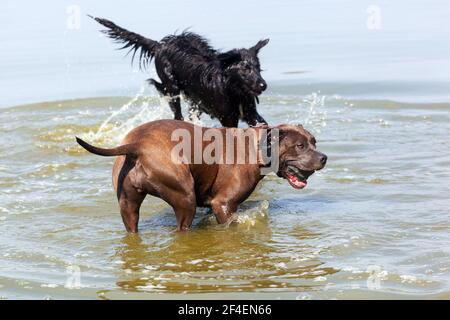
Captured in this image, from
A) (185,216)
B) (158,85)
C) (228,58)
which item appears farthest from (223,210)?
(158,85)

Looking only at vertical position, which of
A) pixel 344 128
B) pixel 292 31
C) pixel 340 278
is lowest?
pixel 340 278

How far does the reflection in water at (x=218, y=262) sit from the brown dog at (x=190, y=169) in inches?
7.3

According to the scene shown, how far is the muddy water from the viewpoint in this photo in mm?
5984

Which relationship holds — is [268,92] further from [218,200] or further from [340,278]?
[340,278]

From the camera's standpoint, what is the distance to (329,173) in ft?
30.5

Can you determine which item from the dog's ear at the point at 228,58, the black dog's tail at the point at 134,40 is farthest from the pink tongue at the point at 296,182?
the black dog's tail at the point at 134,40

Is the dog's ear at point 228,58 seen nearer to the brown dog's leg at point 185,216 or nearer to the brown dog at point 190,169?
the brown dog at point 190,169

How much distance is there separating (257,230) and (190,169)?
0.98m

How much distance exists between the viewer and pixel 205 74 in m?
9.85

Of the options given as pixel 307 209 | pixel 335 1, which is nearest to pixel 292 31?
pixel 335 1

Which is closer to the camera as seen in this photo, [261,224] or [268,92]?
[261,224]

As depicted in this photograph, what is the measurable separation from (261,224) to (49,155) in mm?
3783

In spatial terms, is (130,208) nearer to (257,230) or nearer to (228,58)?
(257,230)

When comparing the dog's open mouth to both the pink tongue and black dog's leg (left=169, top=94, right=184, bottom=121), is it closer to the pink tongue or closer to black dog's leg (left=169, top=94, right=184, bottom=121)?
the pink tongue
